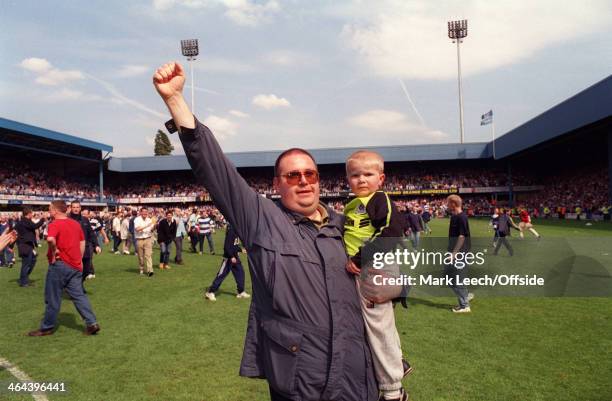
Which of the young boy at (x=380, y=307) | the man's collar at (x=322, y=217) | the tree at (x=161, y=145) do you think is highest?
the tree at (x=161, y=145)

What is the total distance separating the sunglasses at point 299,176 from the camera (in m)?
2.04

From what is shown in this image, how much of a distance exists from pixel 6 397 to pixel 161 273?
9091mm

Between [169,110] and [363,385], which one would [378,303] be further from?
[169,110]

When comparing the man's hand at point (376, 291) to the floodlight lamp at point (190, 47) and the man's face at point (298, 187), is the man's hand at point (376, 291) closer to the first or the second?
the man's face at point (298, 187)

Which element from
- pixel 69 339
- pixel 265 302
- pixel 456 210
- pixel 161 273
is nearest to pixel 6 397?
pixel 69 339

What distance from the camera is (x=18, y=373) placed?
5.22m

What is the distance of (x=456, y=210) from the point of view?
7766 millimetres

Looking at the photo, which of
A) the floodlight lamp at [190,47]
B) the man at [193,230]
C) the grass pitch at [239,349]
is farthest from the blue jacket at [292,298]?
the floodlight lamp at [190,47]

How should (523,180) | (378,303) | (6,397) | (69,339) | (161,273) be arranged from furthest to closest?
(523,180), (161,273), (69,339), (6,397), (378,303)

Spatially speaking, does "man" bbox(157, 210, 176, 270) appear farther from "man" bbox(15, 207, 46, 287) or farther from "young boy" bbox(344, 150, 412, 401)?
"young boy" bbox(344, 150, 412, 401)

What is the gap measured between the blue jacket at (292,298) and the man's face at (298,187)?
7 centimetres

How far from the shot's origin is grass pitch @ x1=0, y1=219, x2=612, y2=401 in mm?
4602

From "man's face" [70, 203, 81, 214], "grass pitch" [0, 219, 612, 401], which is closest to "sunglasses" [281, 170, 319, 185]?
"grass pitch" [0, 219, 612, 401]

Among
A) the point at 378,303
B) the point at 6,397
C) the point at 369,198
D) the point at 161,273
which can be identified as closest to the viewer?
the point at 378,303
